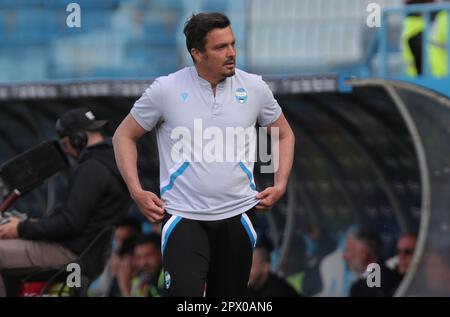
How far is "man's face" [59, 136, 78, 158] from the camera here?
9911 mm

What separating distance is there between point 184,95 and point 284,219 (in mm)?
5689

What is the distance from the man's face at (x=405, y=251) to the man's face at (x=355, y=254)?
1.22 feet

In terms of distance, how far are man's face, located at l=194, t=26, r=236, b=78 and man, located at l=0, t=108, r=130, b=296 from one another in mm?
2237

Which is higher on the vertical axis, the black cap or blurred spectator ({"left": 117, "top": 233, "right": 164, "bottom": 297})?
the black cap

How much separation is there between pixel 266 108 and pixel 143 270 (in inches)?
191

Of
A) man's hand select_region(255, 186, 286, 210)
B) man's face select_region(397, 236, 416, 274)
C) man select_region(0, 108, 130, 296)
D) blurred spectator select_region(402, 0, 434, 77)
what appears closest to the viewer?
man's hand select_region(255, 186, 286, 210)

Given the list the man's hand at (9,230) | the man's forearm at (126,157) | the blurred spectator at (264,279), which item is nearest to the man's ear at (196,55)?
the man's forearm at (126,157)

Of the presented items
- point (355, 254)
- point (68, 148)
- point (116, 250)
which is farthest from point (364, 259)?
point (68, 148)

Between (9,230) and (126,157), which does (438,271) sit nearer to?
(9,230)

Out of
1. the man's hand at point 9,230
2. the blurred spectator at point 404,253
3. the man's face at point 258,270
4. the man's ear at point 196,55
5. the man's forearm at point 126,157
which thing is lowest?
the man's face at point 258,270

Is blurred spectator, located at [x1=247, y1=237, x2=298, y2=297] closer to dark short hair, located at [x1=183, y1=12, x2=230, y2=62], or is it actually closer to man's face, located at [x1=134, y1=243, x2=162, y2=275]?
man's face, located at [x1=134, y1=243, x2=162, y2=275]

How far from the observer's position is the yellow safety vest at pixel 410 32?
1158 centimetres

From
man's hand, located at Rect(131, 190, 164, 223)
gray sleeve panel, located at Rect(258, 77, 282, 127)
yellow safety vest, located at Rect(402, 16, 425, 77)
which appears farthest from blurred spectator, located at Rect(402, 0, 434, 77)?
man's hand, located at Rect(131, 190, 164, 223)

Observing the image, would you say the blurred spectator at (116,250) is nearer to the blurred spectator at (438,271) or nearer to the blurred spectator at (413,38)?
the blurred spectator at (413,38)
